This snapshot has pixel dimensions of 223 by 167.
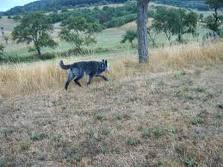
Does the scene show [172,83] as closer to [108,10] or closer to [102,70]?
[102,70]

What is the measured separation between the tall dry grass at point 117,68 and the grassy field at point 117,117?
35 millimetres

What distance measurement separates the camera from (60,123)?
33.0ft

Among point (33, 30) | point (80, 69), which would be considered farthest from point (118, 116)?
point (33, 30)

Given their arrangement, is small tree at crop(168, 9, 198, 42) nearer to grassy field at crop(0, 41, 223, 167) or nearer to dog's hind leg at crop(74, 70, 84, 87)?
grassy field at crop(0, 41, 223, 167)

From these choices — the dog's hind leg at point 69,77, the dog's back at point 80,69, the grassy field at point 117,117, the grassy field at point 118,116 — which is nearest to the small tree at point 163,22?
the grassy field at point 118,116

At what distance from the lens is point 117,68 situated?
1623 centimetres

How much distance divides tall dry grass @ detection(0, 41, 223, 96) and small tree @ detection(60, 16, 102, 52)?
4201cm

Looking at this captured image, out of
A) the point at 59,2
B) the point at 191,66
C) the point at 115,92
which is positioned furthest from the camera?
the point at 59,2

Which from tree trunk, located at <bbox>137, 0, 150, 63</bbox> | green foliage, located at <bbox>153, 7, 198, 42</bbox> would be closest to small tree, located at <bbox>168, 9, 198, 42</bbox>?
green foliage, located at <bbox>153, 7, 198, 42</bbox>

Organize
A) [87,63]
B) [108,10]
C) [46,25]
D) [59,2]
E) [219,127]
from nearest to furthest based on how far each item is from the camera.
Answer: [219,127] < [87,63] < [46,25] < [108,10] < [59,2]

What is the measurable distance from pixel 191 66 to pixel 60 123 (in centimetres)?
766

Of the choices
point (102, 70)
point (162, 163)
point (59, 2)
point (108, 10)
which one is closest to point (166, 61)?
point (102, 70)

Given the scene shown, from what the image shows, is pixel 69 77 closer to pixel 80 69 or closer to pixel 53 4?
pixel 80 69

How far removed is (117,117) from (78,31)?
60067 millimetres
